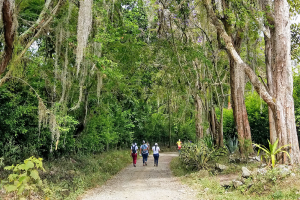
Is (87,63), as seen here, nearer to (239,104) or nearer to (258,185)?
(239,104)

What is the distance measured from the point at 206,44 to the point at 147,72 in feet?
16.4

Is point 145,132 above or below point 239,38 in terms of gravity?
below

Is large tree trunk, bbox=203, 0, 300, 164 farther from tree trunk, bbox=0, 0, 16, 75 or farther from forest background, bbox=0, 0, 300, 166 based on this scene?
tree trunk, bbox=0, 0, 16, 75

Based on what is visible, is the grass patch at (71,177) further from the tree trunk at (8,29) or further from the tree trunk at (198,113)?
the tree trunk at (198,113)

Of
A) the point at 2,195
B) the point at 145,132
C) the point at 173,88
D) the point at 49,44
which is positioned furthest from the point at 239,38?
the point at 145,132

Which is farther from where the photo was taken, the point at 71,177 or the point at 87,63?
the point at 87,63

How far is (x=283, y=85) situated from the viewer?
7672 mm

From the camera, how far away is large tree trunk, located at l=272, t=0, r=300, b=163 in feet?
24.6

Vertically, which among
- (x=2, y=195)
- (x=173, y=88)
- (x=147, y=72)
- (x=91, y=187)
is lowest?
(x=91, y=187)

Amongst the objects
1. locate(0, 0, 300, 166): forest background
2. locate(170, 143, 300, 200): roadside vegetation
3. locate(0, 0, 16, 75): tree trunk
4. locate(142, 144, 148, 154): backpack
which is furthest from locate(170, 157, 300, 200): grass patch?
locate(142, 144, 148, 154): backpack

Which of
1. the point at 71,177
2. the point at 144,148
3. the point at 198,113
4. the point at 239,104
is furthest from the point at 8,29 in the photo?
the point at 198,113

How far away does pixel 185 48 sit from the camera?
11922mm

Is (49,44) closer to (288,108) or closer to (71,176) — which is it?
(71,176)

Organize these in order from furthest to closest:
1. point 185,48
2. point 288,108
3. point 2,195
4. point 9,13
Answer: point 185,48 < point 288,108 < point 9,13 < point 2,195
